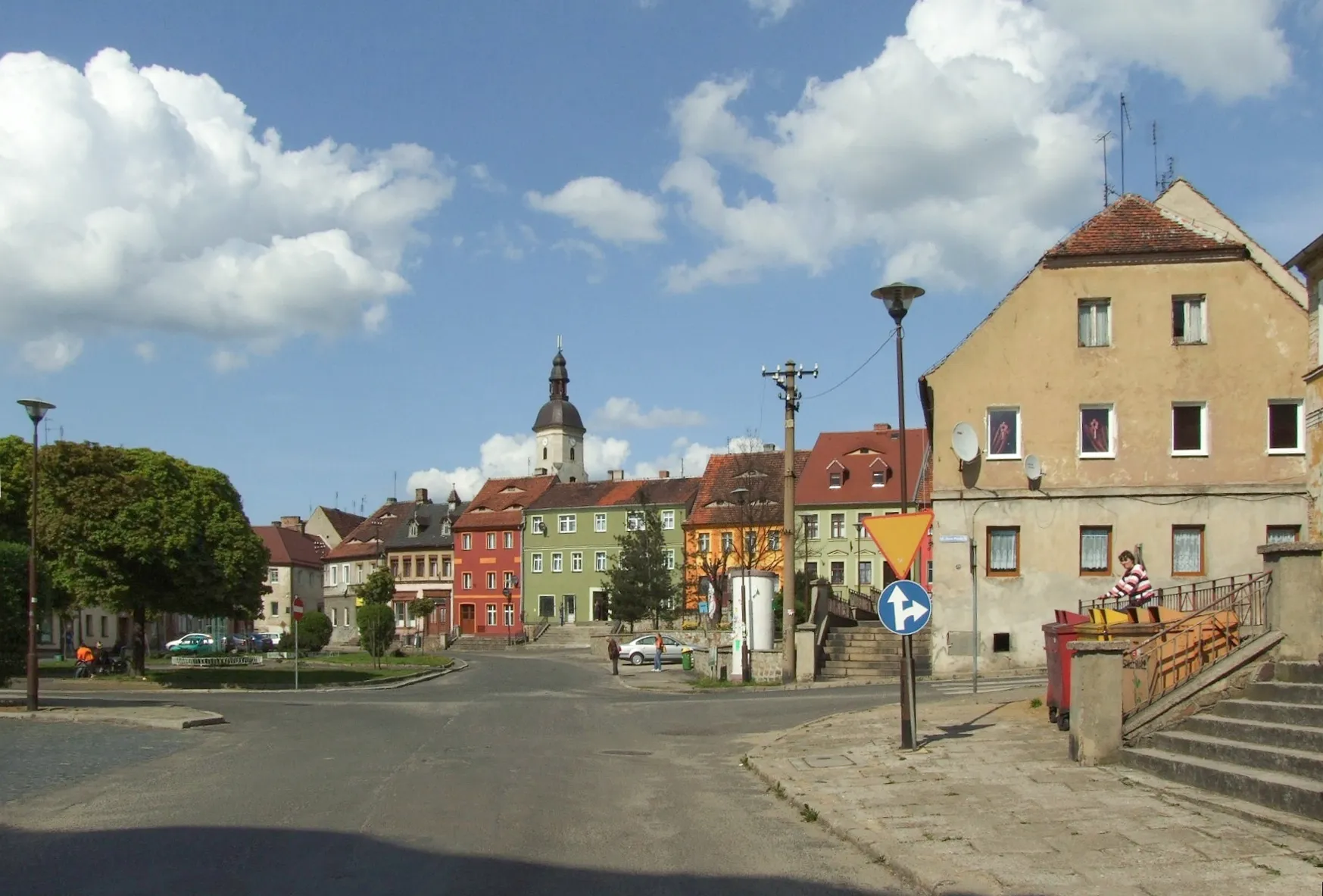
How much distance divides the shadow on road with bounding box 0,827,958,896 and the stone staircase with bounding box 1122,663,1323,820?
375 centimetres

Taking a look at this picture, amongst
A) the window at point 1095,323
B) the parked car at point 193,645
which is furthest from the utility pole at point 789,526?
the parked car at point 193,645

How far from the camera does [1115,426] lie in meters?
33.6

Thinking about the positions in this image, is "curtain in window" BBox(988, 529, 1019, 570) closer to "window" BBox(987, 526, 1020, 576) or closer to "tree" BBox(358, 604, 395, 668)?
"window" BBox(987, 526, 1020, 576)

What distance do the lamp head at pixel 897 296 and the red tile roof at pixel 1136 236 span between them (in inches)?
727

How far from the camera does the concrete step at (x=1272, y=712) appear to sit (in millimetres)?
11180

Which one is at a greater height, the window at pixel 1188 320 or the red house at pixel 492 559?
the window at pixel 1188 320

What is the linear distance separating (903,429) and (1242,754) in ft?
30.0

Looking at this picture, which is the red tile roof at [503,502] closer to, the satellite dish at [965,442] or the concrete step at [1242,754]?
the satellite dish at [965,442]

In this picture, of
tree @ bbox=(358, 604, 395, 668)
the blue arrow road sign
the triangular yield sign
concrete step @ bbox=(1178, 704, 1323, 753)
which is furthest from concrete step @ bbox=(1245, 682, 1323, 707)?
tree @ bbox=(358, 604, 395, 668)

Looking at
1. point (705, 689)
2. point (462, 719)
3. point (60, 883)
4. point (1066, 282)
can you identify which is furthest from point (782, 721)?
point (1066, 282)

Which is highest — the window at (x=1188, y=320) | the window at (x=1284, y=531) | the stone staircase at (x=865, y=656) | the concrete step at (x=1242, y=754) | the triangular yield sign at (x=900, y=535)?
the window at (x=1188, y=320)

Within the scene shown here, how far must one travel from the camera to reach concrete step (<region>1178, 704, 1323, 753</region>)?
34.6 feet

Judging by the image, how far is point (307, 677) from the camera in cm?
4556

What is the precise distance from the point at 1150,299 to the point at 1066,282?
224 centimetres
